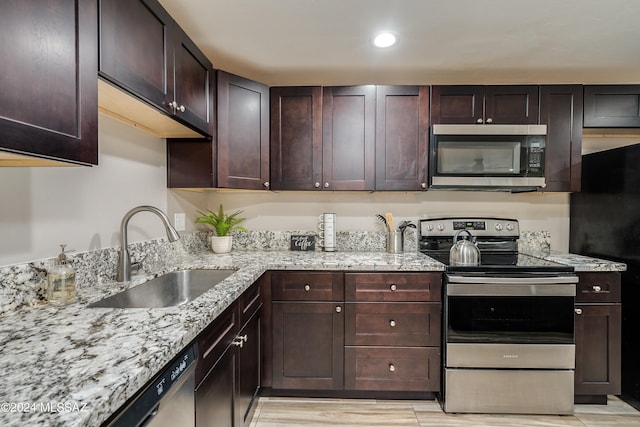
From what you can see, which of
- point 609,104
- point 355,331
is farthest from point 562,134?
point 355,331

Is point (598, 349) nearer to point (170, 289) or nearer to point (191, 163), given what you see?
point (170, 289)

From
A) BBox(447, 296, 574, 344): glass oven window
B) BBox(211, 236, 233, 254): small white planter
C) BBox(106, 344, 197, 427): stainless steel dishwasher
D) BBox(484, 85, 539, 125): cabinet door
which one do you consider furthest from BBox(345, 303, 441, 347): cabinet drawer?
BBox(484, 85, 539, 125): cabinet door

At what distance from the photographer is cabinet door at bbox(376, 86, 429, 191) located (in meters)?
2.22

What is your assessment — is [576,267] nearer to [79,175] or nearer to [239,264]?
[239,264]

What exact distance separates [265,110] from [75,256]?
145cm

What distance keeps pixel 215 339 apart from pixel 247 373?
58 centimetres

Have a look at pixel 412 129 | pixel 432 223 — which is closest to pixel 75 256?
pixel 412 129

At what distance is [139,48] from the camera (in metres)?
1.25

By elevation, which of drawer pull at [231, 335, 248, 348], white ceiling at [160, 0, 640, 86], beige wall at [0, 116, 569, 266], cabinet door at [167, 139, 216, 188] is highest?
white ceiling at [160, 0, 640, 86]

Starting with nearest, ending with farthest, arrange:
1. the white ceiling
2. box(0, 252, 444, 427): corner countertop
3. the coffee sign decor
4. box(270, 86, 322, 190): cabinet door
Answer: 1. box(0, 252, 444, 427): corner countertop
2. the white ceiling
3. box(270, 86, 322, 190): cabinet door
4. the coffee sign decor

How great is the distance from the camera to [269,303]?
1.97 m

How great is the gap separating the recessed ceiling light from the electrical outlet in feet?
5.59

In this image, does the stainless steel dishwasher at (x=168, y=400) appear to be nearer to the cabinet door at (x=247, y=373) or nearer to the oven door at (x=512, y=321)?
the cabinet door at (x=247, y=373)

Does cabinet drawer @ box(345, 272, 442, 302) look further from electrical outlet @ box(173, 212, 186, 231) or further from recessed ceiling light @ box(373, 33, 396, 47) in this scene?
recessed ceiling light @ box(373, 33, 396, 47)
